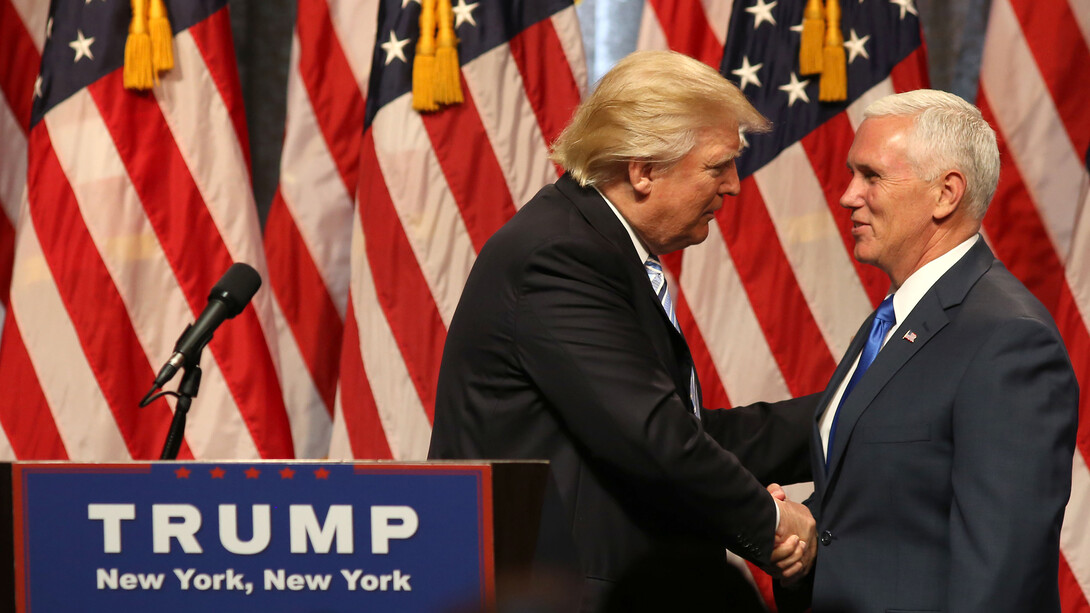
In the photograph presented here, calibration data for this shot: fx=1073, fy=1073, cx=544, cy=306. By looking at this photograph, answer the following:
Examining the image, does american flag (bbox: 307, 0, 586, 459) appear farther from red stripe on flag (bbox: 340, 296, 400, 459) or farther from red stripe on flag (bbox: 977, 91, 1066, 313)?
red stripe on flag (bbox: 977, 91, 1066, 313)

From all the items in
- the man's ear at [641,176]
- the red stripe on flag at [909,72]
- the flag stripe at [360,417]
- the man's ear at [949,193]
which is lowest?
the flag stripe at [360,417]

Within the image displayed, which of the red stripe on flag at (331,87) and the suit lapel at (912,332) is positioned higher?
the red stripe on flag at (331,87)

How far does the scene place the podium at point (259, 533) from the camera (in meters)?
0.98

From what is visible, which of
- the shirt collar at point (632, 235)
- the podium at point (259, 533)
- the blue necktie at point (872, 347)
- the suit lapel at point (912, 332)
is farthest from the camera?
the shirt collar at point (632, 235)

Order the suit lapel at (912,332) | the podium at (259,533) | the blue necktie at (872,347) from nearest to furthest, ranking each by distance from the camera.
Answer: the podium at (259,533)
the suit lapel at (912,332)
the blue necktie at (872,347)

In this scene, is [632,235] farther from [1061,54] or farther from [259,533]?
[1061,54]

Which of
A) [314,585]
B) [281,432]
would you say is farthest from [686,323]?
[314,585]

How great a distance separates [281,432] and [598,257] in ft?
5.66

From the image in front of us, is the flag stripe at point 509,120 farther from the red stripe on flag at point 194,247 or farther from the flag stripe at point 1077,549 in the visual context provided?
the flag stripe at point 1077,549

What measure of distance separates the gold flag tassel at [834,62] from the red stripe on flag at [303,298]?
161cm

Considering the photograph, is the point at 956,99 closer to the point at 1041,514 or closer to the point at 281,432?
the point at 1041,514

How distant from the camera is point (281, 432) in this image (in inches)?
123

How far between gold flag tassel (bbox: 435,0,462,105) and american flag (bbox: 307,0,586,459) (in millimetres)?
62

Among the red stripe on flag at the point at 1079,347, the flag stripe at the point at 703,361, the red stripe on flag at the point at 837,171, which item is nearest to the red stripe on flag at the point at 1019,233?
the red stripe on flag at the point at 1079,347
